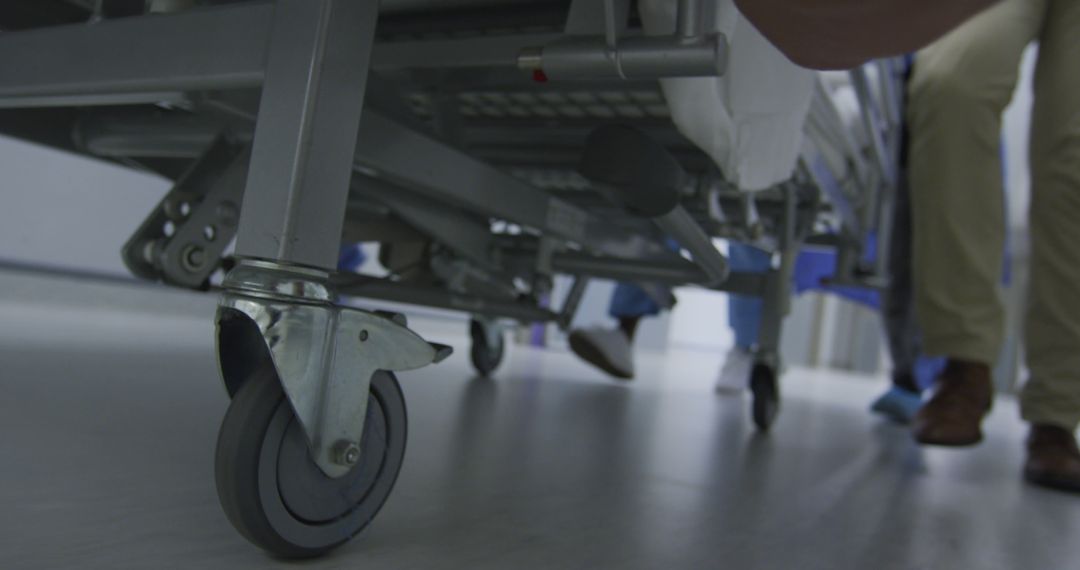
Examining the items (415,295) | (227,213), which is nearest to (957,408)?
(415,295)

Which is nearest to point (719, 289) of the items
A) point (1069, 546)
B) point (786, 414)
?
point (786, 414)

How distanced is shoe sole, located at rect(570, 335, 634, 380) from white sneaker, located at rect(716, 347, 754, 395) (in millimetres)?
457

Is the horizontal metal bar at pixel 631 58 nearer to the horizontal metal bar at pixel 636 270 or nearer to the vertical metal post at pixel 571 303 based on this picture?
the horizontal metal bar at pixel 636 270

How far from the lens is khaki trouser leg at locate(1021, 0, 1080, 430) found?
1.35 meters

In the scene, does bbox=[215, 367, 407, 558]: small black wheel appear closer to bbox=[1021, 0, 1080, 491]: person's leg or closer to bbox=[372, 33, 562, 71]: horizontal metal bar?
bbox=[372, 33, 562, 71]: horizontal metal bar

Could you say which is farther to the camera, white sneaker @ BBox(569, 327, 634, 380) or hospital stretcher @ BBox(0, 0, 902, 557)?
white sneaker @ BBox(569, 327, 634, 380)

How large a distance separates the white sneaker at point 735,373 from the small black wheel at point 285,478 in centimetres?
225

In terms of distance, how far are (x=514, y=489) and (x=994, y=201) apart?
1.12 m

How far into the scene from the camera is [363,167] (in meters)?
0.80

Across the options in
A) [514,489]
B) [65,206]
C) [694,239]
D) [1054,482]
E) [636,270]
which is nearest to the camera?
Answer: [514,489]

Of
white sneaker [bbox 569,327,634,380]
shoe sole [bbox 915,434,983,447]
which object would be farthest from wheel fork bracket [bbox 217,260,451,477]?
white sneaker [bbox 569,327,634,380]

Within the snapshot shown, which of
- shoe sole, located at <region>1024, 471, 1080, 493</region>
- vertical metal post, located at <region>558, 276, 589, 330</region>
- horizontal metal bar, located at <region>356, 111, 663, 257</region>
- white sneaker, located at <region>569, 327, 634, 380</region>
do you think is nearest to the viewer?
horizontal metal bar, located at <region>356, 111, 663, 257</region>

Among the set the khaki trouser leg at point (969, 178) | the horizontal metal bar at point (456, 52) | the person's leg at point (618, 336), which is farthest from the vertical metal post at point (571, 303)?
the horizontal metal bar at point (456, 52)

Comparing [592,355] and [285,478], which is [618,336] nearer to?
[592,355]
